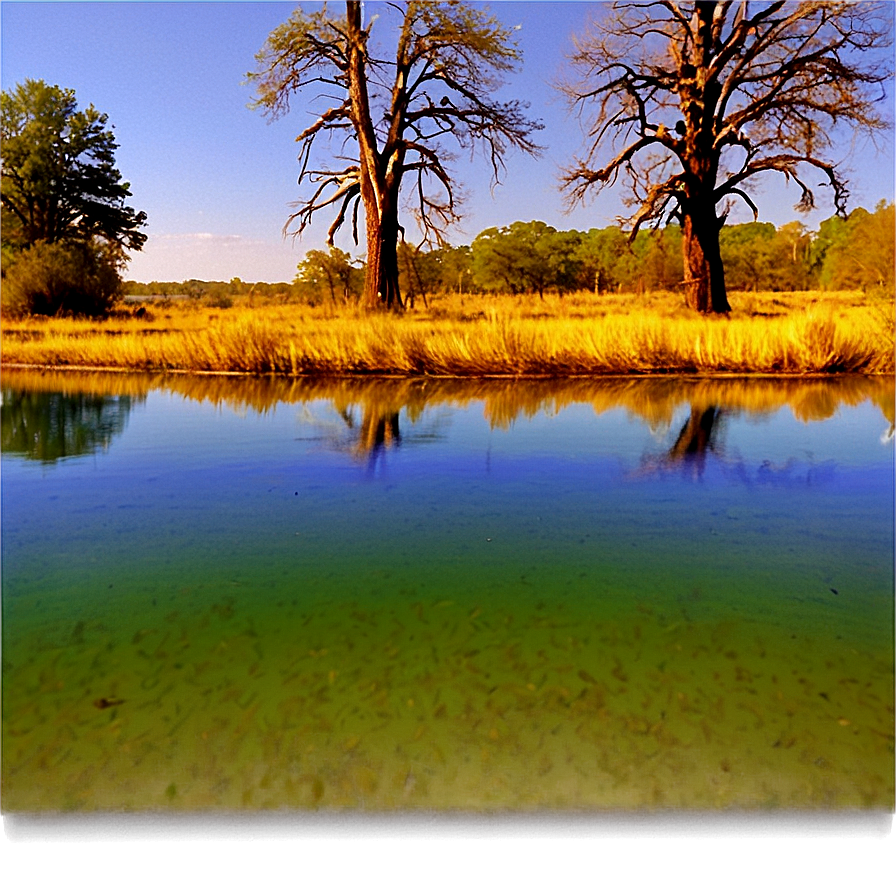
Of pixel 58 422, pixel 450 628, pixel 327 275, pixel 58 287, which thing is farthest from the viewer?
pixel 327 275

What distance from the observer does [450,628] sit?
7.80 ft

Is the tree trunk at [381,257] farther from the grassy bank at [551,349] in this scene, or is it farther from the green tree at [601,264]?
Result: the green tree at [601,264]

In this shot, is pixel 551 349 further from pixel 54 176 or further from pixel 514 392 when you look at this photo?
pixel 54 176

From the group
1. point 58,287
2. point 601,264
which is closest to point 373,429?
point 58,287

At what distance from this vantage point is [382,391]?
8.02 metres

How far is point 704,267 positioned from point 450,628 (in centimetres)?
1369

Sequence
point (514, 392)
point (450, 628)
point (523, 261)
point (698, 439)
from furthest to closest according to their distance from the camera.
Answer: point (523, 261) → point (514, 392) → point (698, 439) → point (450, 628)

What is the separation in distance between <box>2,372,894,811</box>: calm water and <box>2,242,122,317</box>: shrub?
57.1ft

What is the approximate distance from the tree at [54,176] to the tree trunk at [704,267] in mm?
19104

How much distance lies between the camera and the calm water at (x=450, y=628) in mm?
1700

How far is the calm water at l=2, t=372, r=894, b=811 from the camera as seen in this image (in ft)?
5.58

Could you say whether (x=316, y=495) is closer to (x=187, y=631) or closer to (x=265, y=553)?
(x=265, y=553)

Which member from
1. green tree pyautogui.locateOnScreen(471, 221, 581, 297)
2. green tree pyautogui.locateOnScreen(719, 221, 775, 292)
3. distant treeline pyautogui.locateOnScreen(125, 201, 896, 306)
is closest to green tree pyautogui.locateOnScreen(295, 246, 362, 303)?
distant treeline pyautogui.locateOnScreen(125, 201, 896, 306)

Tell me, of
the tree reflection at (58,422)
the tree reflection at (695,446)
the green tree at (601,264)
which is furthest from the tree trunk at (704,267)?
the green tree at (601,264)
